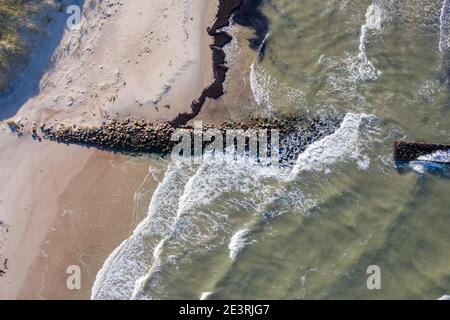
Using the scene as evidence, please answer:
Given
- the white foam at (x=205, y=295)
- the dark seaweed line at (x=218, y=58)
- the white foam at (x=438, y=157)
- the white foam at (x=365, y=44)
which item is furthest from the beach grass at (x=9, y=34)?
the white foam at (x=438, y=157)

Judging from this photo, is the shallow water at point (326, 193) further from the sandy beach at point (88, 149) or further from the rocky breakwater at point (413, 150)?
the sandy beach at point (88, 149)
